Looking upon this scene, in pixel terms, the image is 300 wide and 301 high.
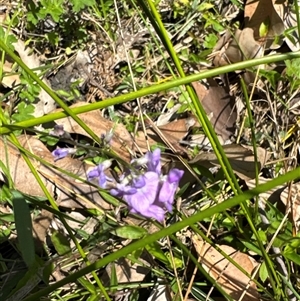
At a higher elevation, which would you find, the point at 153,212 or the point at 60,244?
the point at 153,212

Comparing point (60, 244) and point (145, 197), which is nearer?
point (145, 197)

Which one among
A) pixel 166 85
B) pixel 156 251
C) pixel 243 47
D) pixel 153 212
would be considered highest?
pixel 166 85

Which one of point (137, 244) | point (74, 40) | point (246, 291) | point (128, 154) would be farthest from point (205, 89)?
point (137, 244)

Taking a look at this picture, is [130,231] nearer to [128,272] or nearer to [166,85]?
[128,272]

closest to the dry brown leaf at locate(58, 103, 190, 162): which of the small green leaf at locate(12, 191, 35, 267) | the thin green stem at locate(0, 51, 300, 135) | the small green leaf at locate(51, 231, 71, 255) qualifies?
the small green leaf at locate(51, 231, 71, 255)

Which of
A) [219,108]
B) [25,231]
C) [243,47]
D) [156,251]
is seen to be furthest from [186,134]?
[25,231]

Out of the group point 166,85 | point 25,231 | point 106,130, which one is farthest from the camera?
point 106,130

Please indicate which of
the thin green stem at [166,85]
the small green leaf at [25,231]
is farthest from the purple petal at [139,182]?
the small green leaf at [25,231]
